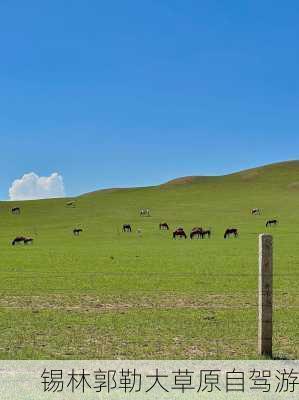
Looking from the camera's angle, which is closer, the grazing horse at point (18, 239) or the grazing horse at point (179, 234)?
the grazing horse at point (18, 239)

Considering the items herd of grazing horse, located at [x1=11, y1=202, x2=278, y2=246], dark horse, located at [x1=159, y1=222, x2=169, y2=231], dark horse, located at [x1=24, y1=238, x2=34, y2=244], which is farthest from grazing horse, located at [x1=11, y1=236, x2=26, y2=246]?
dark horse, located at [x1=159, y1=222, x2=169, y2=231]

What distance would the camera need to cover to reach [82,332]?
1184 centimetres

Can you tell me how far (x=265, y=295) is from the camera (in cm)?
951

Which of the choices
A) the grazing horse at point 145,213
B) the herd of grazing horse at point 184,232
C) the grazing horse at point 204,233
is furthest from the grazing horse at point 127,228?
the grazing horse at point 145,213

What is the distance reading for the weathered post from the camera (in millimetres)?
9500

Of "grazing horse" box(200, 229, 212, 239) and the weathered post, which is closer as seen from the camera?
the weathered post

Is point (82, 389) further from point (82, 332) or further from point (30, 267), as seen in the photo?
point (30, 267)

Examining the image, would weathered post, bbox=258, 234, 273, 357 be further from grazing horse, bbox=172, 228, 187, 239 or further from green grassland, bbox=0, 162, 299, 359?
grazing horse, bbox=172, 228, 187, 239

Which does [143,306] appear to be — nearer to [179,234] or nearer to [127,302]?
[127,302]

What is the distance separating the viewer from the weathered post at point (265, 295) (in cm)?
950

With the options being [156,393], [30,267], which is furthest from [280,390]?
[30,267]

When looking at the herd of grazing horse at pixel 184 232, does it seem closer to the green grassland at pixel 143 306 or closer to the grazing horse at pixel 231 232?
the grazing horse at pixel 231 232

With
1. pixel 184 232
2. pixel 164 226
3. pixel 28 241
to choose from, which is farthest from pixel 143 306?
pixel 164 226

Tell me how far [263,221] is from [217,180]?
5864cm
